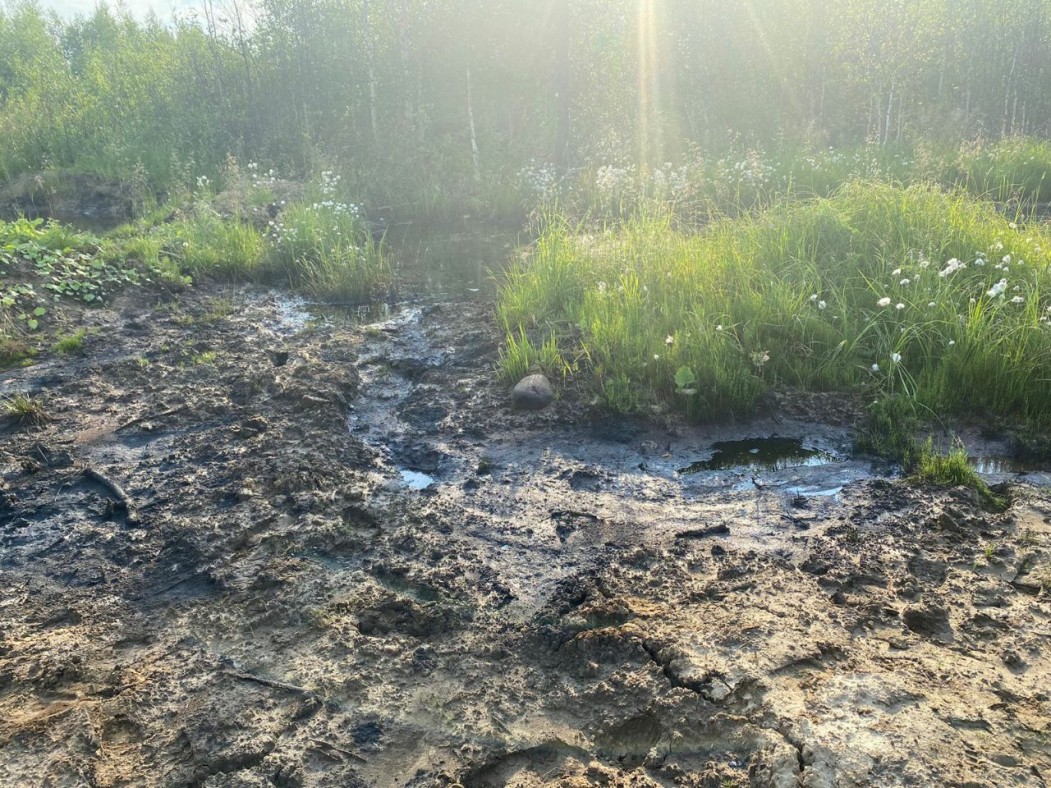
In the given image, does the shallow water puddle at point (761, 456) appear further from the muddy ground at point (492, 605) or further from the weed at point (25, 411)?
the weed at point (25, 411)

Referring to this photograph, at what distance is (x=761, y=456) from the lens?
13.8ft

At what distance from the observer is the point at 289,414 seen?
480 cm

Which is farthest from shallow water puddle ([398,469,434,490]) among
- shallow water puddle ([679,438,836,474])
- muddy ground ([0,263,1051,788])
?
shallow water puddle ([679,438,836,474])

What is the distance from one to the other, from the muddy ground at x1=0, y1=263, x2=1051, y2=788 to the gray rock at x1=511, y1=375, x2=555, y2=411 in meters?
0.12

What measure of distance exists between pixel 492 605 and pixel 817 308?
3.45m

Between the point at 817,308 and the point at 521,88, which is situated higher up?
the point at 521,88

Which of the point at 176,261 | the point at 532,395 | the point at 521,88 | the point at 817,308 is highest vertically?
the point at 521,88

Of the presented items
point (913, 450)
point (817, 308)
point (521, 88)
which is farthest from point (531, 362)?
point (521, 88)

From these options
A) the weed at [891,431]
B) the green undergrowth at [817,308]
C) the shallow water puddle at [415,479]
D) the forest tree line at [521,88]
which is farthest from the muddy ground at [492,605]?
the forest tree line at [521,88]

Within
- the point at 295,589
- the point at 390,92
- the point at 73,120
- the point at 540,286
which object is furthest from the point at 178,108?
the point at 295,589

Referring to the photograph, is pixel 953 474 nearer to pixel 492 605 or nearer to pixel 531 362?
pixel 492 605

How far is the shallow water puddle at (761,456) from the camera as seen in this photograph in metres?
4.11

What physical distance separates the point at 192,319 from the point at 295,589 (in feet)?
14.4

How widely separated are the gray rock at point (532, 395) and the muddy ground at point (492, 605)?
4.6 inches
